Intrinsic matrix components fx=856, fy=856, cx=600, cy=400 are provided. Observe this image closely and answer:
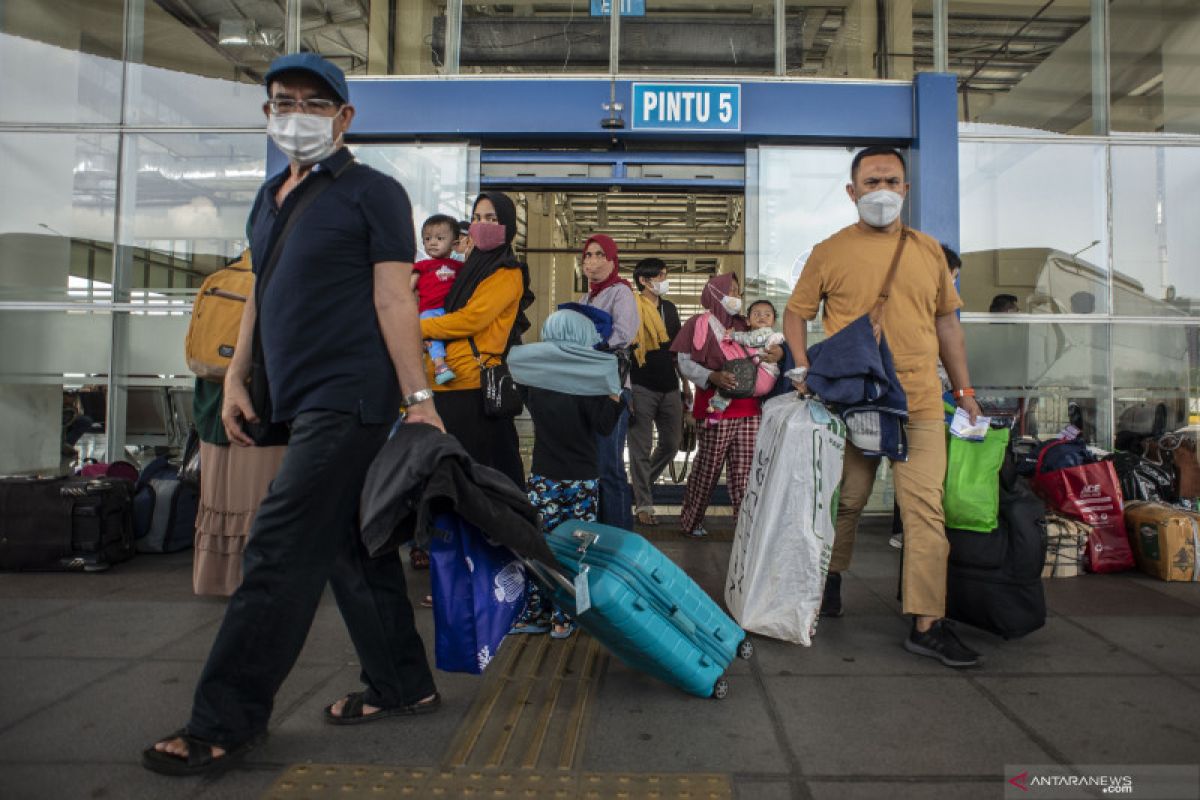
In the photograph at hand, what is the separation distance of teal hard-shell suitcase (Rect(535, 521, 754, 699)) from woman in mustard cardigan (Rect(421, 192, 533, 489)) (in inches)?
36.7

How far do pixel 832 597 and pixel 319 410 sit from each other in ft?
8.82

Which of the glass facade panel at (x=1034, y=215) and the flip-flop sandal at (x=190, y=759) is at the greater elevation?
the glass facade panel at (x=1034, y=215)

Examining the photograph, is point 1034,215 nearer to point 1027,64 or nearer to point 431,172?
point 1027,64

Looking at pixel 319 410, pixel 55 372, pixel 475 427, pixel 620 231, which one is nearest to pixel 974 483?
pixel 475 427

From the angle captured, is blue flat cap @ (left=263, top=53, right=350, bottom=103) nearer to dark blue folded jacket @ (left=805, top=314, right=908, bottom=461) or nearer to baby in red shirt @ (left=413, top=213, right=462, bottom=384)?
baby in red shirt @ (left=413, top=213, right=462, bottom=384)

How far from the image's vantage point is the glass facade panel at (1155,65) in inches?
307

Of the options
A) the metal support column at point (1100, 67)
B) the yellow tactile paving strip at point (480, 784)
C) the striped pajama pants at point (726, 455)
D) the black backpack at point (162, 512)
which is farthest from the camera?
the metal support column at point (1100, 67)

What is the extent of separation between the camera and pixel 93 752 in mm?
2549

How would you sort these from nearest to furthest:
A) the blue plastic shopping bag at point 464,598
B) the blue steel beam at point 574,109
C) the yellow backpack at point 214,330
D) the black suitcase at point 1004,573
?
the blue plastic shopping bag at point 464,598, the black suitcase at point 1004,573, the yellow backpack at point 214,330, the blue steel beam at point 574,109

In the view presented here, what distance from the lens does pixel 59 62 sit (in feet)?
25.5

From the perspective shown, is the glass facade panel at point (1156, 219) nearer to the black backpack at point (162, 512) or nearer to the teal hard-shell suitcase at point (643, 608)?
the teal hard-shell suitcase at point (643, 608)

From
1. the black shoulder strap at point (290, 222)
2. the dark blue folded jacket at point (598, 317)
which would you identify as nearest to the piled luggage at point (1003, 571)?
the dark blue folded jacket at point (598, 317)

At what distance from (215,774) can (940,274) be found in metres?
3.37

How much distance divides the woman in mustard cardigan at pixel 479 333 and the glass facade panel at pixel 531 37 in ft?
13.5
